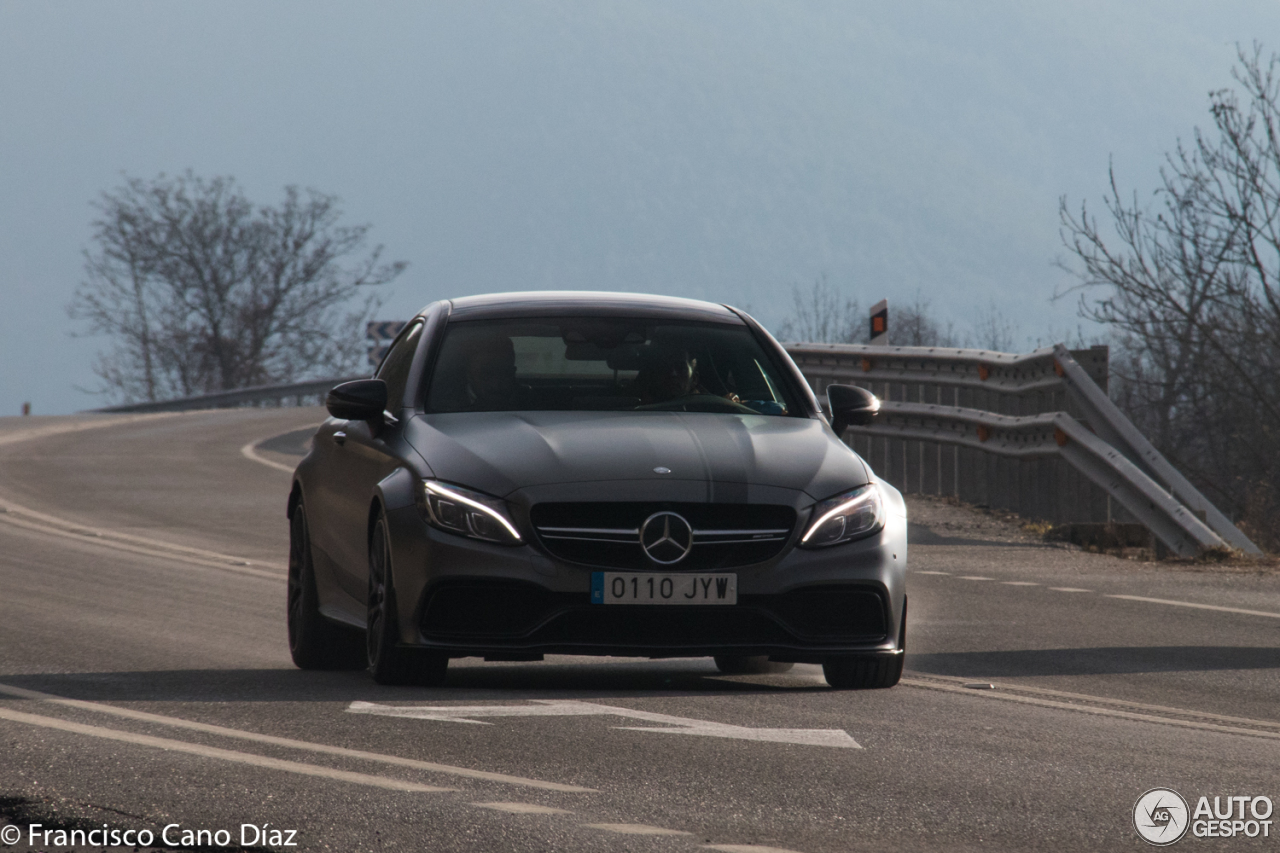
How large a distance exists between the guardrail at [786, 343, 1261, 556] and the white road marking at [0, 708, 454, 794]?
32.0ft

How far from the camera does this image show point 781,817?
4.74m

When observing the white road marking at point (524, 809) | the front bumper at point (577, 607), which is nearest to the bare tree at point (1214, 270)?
the front bumper at point (577, 607)

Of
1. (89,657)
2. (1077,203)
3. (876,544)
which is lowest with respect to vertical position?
(89,657)

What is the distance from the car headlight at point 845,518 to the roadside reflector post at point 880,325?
14.5m

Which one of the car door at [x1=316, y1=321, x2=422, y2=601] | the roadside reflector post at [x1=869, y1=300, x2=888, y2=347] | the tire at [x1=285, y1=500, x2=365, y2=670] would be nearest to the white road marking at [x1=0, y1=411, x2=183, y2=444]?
the roadside reflector post at [x1=869, y1=300, x2=888, y2=347]

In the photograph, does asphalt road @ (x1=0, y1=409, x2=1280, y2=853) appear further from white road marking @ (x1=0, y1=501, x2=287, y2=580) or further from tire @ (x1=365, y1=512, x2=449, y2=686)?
white road marking @ (x1=0, y1=501, x2=287, y2=580)

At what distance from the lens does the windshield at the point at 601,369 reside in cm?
764

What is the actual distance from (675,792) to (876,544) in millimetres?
2106

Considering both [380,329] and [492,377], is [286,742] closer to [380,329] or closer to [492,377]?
[492,377]

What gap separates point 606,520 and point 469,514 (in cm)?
48

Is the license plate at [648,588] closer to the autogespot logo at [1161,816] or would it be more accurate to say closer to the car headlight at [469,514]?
the car headlight at [469,514]

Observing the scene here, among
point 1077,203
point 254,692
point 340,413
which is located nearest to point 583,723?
point 254,692

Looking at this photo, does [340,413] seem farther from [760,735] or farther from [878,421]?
[878,421]

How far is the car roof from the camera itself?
8.08 m
